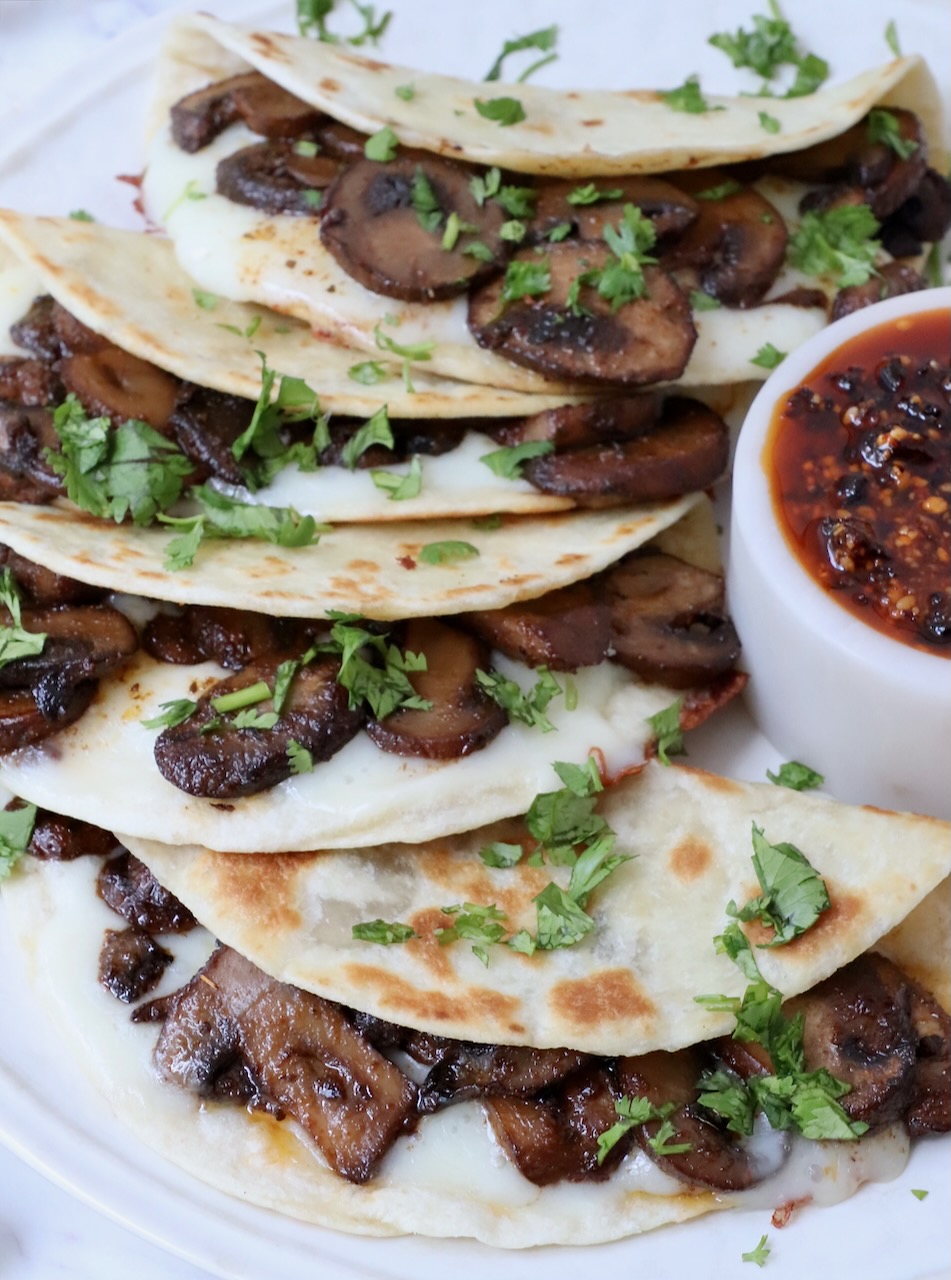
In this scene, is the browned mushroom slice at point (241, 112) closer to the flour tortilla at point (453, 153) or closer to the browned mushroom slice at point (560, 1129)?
the flour tortilla at point (453, 153)

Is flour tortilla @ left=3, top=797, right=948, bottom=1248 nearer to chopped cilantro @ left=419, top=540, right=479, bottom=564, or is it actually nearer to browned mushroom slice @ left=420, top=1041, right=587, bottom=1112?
browned mushroom slice @ left=420, top=1041, right=587, bottom=1112

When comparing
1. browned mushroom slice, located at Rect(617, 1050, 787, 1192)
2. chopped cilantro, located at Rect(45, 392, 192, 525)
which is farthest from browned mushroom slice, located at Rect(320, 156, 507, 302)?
browned mushroom slice, located at Rect(617, 1050, 787, 1192)

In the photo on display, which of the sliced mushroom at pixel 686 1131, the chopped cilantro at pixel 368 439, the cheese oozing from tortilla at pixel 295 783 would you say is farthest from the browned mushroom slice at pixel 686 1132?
the chopped cilantro at pixel 368 439

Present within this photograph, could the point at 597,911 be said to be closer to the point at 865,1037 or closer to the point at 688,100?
the point at 865,1037

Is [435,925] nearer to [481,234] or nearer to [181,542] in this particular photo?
[181,542]

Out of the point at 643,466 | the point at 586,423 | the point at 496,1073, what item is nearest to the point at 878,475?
the point at 643,466

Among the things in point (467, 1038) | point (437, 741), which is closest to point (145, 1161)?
point (467, 1038)
